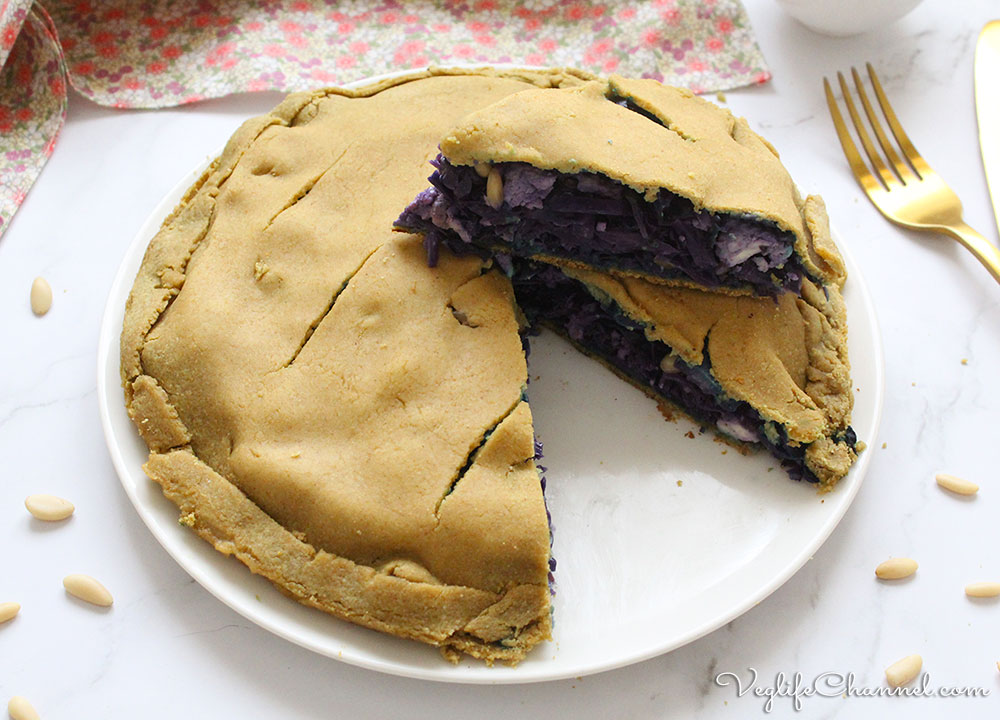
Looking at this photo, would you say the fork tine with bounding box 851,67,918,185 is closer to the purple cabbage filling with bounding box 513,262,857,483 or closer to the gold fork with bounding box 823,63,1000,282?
the gold fork with bounding box 823,63,1000,282

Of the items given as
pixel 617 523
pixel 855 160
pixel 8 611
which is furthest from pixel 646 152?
pixel 8 611

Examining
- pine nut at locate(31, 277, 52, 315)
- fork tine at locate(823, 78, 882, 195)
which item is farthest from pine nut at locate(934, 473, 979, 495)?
pine nut at locate(31, 277, 52, 315)

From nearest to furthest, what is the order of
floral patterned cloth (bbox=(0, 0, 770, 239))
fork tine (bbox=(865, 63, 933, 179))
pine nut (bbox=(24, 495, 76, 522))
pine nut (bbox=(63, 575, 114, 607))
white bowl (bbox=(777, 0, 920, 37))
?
pine nut (bbox=(63, 575, 114, 607)), pine nut (bbox=(24, 495, 76, 522)), fork tine (bbox=(865, 63, 933, 179)), floral patterned cloth (bbox=(0, 0, 770, 239)), white bowl (bbox=(777, 0, 920, 37))

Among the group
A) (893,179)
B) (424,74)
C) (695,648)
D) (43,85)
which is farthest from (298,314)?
(893,179)

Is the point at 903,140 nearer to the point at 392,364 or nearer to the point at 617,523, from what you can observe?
the point at 617,523

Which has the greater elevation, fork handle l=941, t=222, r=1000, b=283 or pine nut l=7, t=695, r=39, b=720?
fork handle l=941, t=222, r=1000, b=283

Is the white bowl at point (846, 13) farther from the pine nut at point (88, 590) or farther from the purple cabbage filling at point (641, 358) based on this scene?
the pine nut at point (88, 590)

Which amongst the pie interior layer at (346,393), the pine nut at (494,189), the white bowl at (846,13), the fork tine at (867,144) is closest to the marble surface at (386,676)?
the fork tine at (867,144)
